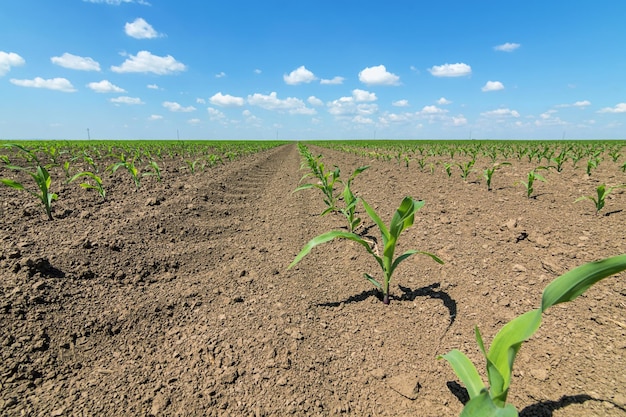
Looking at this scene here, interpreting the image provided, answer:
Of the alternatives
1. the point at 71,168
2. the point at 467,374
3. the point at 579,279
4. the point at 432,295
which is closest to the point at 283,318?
the point at 432,295

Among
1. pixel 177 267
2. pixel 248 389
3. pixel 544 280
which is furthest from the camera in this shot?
pixel 177 267

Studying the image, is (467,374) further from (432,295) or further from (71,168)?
(71,168)

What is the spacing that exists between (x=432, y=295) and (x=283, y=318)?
1.06 metres

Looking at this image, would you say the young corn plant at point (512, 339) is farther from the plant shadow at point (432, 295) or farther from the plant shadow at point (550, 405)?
the plant shadow at point (432, 295)

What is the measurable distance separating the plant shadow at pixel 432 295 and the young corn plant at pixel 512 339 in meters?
0.91

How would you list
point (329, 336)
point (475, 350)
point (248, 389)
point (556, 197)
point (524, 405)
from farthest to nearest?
point (556, 197) < point (329, 336) < point (475, 350) < point (248, 389) < point (524, 405)

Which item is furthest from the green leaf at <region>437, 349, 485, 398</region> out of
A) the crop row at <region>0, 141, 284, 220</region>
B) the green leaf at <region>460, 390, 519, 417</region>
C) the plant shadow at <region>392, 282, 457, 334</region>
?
the crop row at <region>0, 141, 284, 220</region>

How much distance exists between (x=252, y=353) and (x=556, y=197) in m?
5.16

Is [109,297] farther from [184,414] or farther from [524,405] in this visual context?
[524,405]

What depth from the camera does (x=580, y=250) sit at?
8.59 ft

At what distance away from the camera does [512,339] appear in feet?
3.47

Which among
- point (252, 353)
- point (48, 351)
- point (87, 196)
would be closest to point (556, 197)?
point (252, 353)

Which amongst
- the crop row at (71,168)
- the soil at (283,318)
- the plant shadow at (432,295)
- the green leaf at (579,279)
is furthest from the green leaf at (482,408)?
the crop row at (71,168)

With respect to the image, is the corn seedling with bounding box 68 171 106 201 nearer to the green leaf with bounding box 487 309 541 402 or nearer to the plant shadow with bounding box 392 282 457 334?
the plant shadow with bounding box 392 282 457 334
